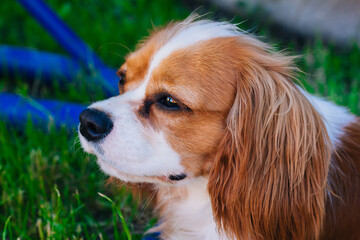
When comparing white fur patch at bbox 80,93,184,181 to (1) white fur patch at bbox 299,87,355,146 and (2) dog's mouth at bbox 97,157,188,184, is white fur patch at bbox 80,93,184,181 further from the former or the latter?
(1) white fur patch at bbox 299,87,355,146

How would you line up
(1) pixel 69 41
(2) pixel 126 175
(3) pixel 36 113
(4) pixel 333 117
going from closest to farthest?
(2) pixel 126 175 → (4) pixel 333 117 → (3) pixel 36 113 → (1) pixel 69 41

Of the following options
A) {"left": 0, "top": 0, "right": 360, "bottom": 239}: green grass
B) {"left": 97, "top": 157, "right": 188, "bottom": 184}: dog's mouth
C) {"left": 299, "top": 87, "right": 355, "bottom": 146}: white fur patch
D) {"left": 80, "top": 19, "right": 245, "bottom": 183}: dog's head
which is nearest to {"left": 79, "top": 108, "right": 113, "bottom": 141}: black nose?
{"left": 80, "top": 19, "right": 245, "bottom": 183}: dog's head

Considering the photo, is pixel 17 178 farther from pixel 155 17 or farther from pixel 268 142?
pixel 155 17

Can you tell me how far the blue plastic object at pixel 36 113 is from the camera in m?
3.20

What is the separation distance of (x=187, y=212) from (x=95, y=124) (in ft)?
2.56

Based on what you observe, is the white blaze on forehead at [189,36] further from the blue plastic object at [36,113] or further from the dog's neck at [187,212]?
the blue plastic object at [36,113]

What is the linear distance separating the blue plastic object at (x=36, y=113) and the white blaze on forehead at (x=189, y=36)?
3.98ft

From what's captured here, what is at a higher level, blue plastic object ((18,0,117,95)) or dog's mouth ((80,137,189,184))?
dog's mouth ((80,137,189,184))

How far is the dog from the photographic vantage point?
1966 millimetres

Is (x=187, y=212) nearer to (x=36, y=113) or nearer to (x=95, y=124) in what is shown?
(x=95, y=124)

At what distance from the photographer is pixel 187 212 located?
2393 mm

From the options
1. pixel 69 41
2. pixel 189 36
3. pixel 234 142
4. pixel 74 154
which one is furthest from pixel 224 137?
pixel 69 41

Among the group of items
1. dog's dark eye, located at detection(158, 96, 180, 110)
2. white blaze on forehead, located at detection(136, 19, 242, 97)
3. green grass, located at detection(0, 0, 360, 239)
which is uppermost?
white blaze on forehead, located at detection(136, 19, 242, 97)

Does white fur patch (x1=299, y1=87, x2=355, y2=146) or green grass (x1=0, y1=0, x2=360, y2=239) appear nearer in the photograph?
white fur patch (x1=299, y1=87, x2=355, y2=146)
